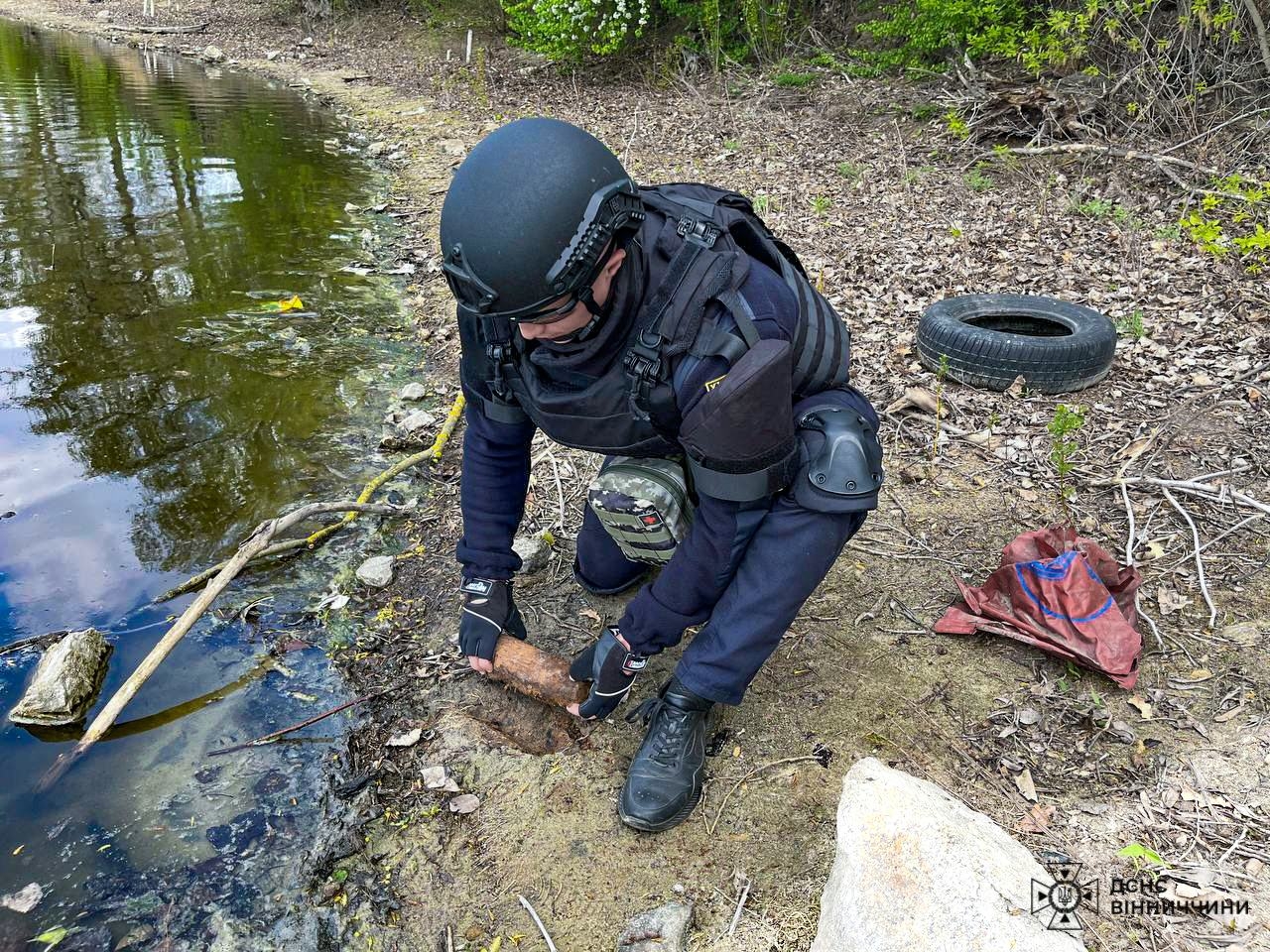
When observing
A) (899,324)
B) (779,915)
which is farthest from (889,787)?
(899,324)

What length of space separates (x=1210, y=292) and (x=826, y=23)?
750cm

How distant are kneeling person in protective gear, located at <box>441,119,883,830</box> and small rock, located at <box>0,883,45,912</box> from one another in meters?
1.26

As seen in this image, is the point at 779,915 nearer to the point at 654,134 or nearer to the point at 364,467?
the point at 364,467

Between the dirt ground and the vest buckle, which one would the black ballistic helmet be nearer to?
the vest buckle

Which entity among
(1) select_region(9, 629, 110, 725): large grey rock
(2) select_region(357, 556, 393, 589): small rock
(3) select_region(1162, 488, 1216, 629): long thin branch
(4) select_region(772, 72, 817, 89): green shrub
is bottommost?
(1) select_region(9, 629, 110, 725): large grey rock

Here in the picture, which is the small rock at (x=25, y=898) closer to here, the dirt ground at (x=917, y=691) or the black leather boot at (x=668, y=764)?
the dirt ground at (x=917, y=691)

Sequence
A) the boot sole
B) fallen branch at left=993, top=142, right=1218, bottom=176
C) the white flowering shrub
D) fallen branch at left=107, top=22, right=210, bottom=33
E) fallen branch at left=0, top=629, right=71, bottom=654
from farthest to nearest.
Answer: fallen branch at left=107, top=22, right=210, bottom=33 → the white flowering shrub → fallen branch at left=993, top=142, right=1218, bottom=176 → fallen branch at left=0, top=629, right=71, bottom=654 → the boot sole

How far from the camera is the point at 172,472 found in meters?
4.01

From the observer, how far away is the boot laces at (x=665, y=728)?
2.42m

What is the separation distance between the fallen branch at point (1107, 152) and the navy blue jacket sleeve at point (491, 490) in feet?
19.2

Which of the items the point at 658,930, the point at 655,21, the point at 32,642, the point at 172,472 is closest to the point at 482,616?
the point at 658,930

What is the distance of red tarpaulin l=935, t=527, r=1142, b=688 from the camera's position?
2.62 m

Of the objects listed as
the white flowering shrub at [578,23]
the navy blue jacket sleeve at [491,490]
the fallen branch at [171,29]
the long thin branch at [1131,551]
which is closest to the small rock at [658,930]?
the navy blue jacket sleeve at [491,490]

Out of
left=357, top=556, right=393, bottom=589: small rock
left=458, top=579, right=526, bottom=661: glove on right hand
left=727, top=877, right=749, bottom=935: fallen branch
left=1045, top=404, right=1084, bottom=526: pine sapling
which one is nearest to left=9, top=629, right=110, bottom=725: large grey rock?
left=357, top=556, right=393, bottom=589: small rock
